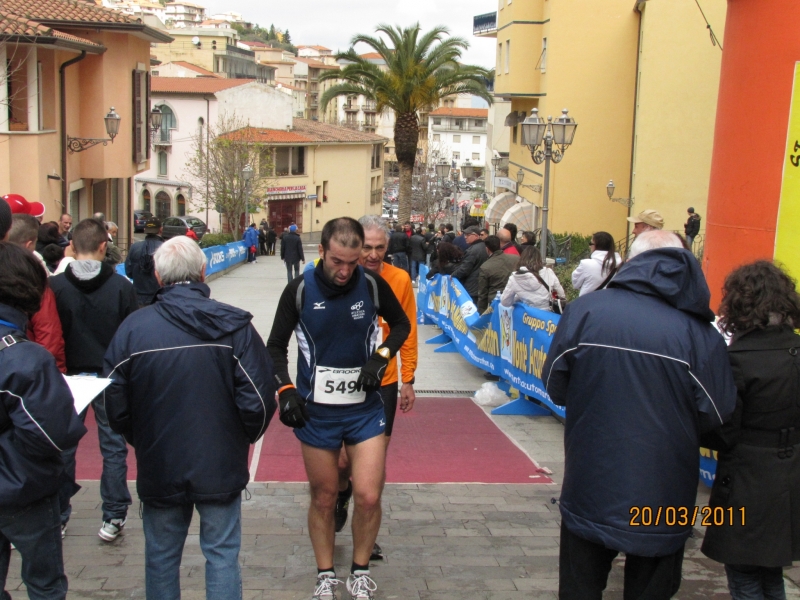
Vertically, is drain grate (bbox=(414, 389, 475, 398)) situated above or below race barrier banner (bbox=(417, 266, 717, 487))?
below

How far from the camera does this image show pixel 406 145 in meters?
36.7

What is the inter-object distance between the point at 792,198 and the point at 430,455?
153 inches

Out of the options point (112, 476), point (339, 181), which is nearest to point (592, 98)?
point (112, 476)

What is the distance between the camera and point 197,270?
12.8ft

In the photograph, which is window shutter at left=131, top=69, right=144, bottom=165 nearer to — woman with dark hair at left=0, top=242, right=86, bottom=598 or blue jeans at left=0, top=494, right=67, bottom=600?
woman with dark hair at left=0, top=242, right=86, bottom=598

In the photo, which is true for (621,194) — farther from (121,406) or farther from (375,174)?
(375,174)

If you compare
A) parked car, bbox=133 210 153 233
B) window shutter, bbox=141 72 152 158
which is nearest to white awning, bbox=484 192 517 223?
window shutter, bbox=141 72 152 158

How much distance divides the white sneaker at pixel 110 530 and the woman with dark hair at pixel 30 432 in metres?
1.38

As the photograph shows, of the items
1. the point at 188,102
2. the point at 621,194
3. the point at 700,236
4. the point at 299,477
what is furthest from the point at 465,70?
the point at 299,477

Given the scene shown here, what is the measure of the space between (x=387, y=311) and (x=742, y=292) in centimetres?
176

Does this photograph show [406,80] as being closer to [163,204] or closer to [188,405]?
[163,204]

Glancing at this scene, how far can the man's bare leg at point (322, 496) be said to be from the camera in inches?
175

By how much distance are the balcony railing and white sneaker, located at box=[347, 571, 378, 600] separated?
166 ft

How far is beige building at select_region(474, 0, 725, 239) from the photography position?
2709 centimetres
